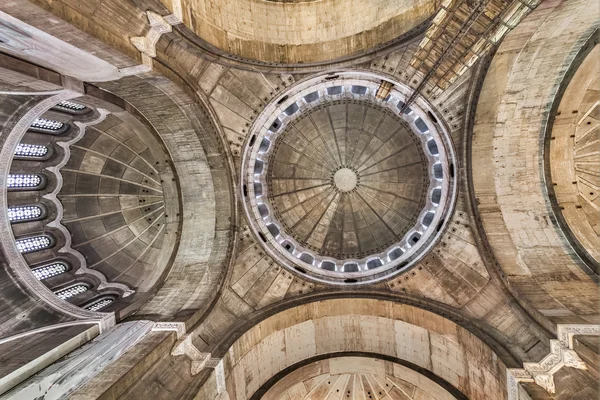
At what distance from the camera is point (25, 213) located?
15547mm

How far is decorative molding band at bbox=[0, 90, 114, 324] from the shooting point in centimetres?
1338

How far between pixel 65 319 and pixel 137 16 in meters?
12.1

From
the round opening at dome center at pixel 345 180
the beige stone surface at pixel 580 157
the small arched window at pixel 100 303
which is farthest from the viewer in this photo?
the round opening at dome center at pixel 345 180

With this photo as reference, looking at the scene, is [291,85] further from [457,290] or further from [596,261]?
[596,261]

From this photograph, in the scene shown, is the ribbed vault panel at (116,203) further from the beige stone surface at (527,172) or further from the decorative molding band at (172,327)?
the beige stone surface at (527,172)

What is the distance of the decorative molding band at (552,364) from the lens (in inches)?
382

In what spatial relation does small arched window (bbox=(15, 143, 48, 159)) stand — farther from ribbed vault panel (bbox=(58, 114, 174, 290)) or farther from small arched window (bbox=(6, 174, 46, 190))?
ribbed vault panel (bbox=(58, 114, 174, 290))

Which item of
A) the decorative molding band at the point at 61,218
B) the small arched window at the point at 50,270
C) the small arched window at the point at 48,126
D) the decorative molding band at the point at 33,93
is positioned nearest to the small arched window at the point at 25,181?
the decorative molding band at the point at 61,218

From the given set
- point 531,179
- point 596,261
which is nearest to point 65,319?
point 531,179

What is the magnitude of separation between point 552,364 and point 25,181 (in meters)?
21.6

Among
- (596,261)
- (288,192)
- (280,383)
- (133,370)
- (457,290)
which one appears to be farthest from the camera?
(288,192)

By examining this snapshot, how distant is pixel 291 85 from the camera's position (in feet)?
45.7

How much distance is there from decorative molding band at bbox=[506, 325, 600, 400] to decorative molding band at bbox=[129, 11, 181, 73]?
14.5 metres

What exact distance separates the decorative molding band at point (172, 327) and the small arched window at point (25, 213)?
924 cm
